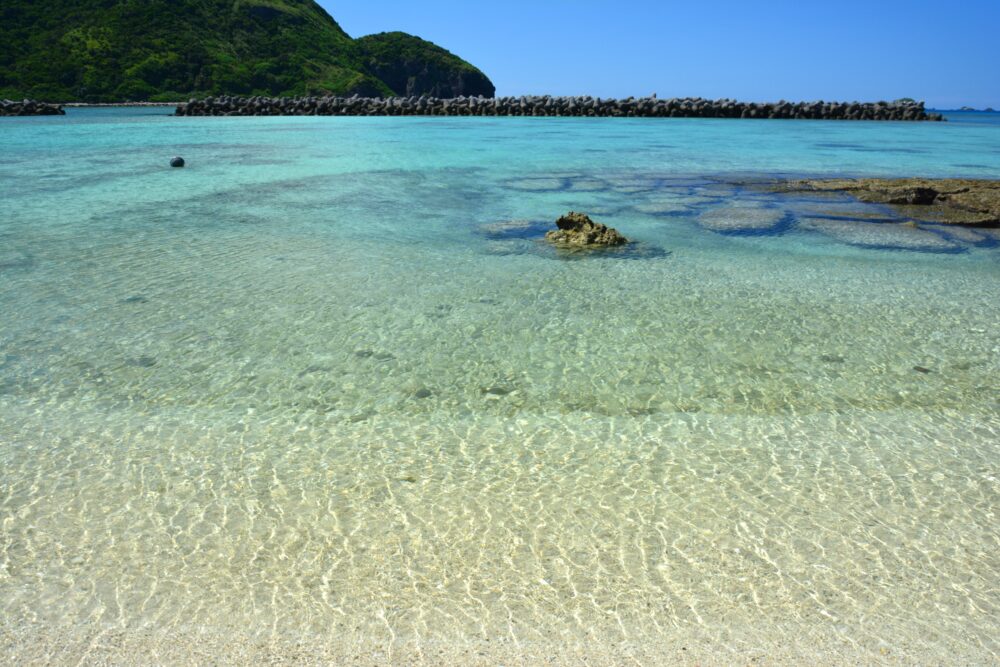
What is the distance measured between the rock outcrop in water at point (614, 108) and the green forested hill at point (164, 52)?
3068cm

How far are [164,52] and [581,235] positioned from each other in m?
91.1

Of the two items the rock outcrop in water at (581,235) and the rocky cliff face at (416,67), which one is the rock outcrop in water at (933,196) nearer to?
the rock outcrop in water at (581,235)

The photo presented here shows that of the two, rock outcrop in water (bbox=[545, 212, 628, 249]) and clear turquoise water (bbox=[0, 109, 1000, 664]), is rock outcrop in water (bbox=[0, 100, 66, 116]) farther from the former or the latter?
rock outcrop in water (bbox=[545, 212, 628, 249])

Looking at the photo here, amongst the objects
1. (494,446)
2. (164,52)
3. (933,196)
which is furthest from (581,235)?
(164,52)

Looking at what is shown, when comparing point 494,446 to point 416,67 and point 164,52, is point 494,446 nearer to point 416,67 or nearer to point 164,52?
point 164,52

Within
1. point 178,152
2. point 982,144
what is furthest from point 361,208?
point 982,144

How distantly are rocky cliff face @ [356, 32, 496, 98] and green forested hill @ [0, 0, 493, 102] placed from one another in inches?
336

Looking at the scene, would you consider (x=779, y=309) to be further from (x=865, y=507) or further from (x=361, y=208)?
(x=361, y=208)

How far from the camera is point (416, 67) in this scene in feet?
396

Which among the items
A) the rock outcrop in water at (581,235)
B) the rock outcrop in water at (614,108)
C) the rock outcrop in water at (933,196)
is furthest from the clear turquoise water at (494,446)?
the rock outcrop in water at (614,108)

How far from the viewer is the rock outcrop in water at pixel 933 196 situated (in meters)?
11.1

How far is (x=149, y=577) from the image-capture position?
9.38ft

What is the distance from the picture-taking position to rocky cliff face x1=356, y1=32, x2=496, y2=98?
117438 mm

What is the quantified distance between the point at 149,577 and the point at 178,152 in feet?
69.2
